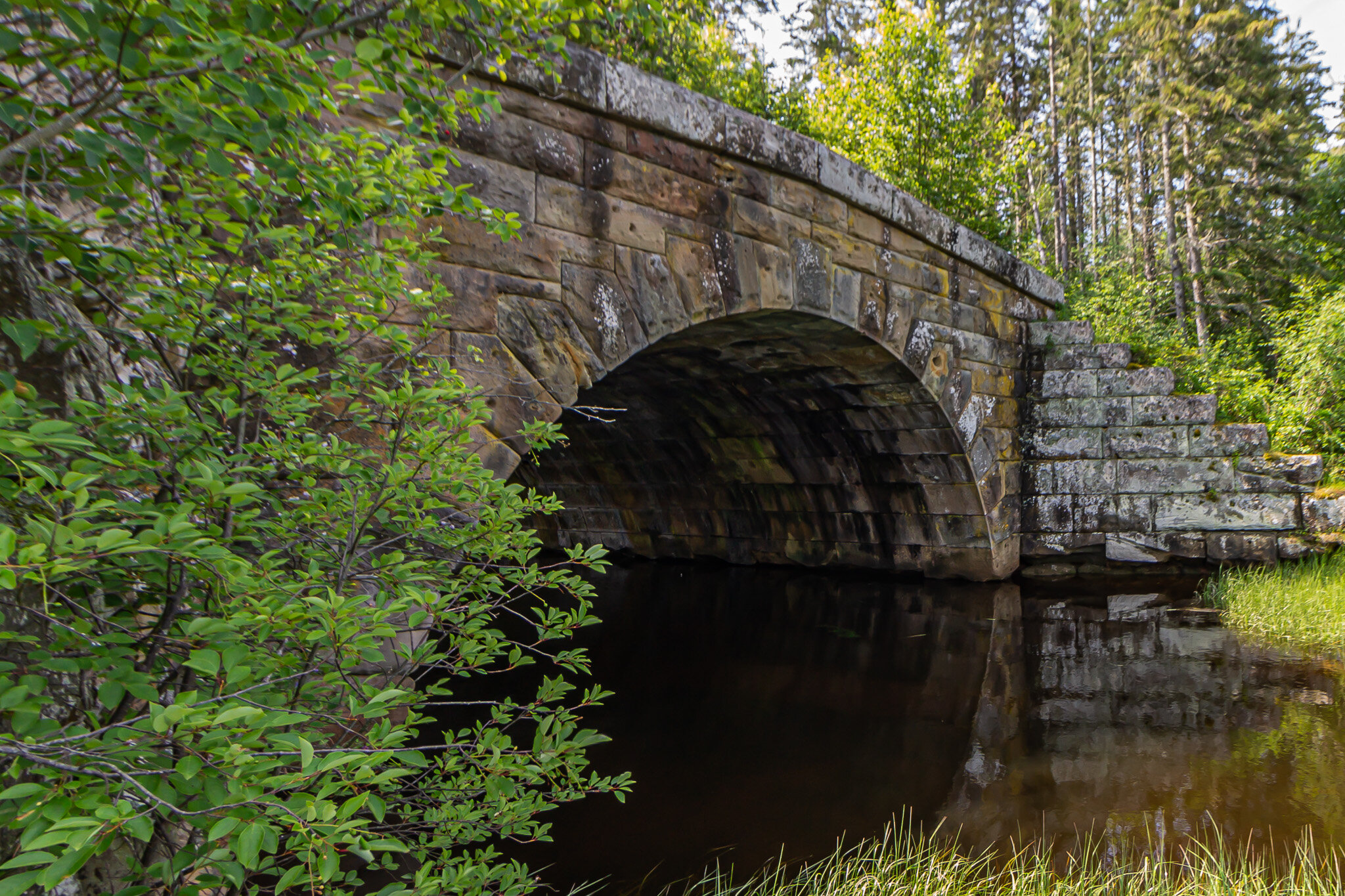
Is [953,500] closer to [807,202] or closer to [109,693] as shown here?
[807,202]

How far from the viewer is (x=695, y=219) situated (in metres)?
3.83

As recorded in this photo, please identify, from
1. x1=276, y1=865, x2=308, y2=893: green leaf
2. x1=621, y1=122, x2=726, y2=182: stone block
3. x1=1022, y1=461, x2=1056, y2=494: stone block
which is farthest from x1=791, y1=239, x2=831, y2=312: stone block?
x1=276, y1=865, x2=308, y2=893: green leaf

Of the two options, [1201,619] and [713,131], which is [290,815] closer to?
[713,131]

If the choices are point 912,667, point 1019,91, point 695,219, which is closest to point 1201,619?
point 912,667

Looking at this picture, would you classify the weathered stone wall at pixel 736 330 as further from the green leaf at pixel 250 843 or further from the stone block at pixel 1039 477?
the green leaf at pixel 250 843

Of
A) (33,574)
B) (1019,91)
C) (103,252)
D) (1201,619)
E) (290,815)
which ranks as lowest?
(1201,619)

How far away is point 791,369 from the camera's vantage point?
6113mm

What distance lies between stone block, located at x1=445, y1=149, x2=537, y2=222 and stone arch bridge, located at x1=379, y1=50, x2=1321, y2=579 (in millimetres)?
11

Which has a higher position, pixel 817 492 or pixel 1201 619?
pixel 817 492

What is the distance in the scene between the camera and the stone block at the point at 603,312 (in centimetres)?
333

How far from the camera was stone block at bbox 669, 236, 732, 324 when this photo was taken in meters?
3.75

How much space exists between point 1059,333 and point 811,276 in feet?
12.1

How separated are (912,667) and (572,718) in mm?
3746

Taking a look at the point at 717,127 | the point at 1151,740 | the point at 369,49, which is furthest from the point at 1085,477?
the point at 369,49
